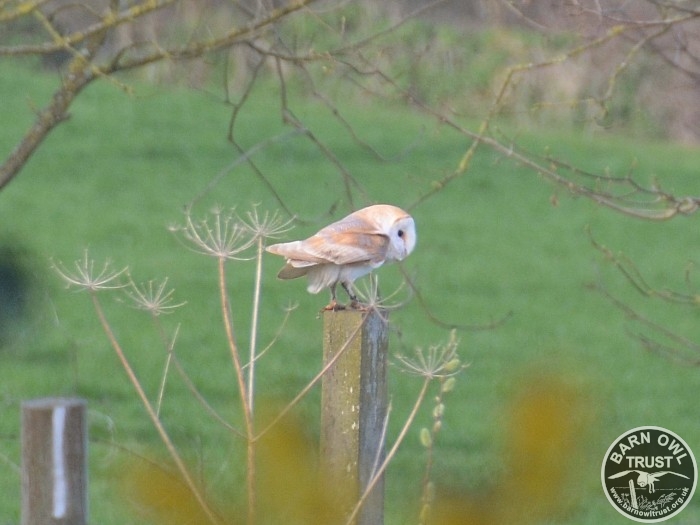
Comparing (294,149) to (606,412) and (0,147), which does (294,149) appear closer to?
(0,147)

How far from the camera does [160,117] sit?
17.4m

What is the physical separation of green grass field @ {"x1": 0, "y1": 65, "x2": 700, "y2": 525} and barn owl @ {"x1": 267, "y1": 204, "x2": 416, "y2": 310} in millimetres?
381

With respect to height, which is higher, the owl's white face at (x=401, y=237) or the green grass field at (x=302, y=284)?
the green grass field at (x=302, y=284)

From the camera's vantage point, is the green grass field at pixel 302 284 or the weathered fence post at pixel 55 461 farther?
the green grass field at pixel 302 284

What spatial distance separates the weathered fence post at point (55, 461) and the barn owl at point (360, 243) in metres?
0.74

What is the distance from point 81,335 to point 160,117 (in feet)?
30.7

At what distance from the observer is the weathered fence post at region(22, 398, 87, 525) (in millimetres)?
1913

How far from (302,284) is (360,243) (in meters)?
7.85

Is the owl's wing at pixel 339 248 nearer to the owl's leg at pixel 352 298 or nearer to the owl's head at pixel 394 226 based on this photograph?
the owl's head at pixel 394 226

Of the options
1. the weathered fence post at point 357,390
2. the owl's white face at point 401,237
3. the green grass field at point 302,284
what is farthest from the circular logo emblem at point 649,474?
the owl's white face at point 401,237

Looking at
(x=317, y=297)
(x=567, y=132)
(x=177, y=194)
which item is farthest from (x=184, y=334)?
(x=567, y=132)

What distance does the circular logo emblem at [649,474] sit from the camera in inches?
95.3

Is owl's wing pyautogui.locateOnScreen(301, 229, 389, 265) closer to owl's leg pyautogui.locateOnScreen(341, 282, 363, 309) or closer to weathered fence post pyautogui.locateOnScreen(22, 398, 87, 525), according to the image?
owl's leg pyautogui.locateOnScreen(341, 282, 363, 309)

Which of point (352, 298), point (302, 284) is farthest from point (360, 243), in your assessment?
point (302, 284)
